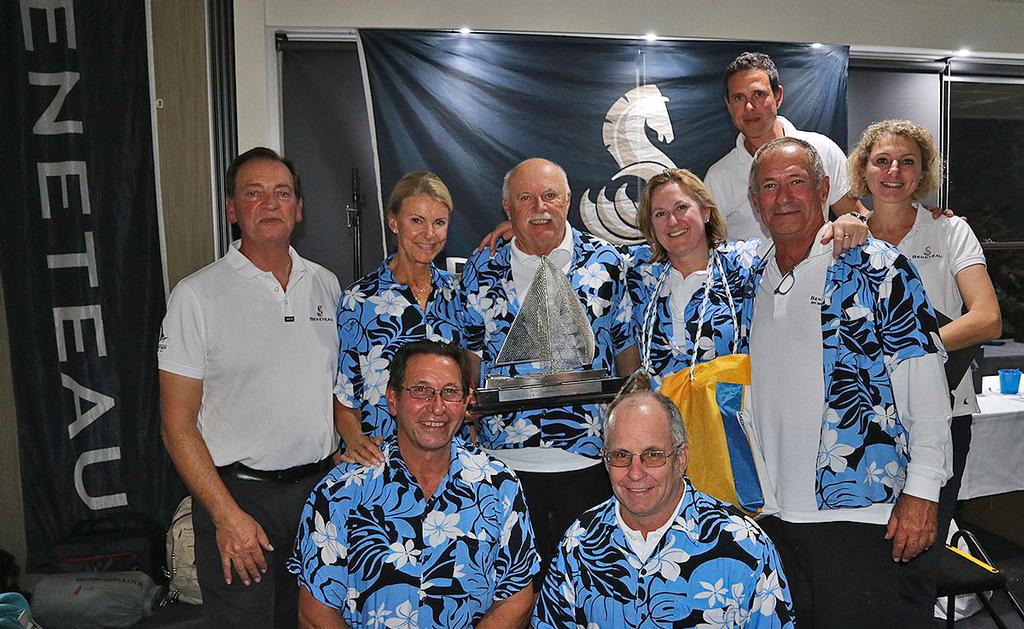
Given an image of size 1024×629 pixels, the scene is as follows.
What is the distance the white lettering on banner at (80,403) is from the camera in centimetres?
362

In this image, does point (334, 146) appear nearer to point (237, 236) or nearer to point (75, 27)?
point (237, 236)

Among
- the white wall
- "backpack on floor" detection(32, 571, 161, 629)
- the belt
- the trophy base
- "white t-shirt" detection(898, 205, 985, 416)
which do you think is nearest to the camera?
the trophy base

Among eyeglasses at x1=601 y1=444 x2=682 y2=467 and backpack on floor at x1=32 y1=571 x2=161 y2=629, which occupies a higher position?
eyeglasses at x1=601 y1=444 x2=682 y2=467

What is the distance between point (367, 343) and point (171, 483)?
194 centimetres

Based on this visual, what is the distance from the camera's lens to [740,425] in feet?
6.77

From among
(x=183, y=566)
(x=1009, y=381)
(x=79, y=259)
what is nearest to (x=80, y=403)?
(x=79, y=259)

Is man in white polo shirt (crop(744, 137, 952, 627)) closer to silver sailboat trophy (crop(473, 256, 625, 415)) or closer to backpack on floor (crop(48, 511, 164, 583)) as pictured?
silver sailboat trophy (crop(473, 256, 625, 415))

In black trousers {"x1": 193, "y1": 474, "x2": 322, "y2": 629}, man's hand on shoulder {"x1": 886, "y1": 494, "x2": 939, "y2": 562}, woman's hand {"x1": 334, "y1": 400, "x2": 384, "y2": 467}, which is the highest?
woman's hand {"x1": 334, "y1": 400, "x2": 384, "y2": 467}

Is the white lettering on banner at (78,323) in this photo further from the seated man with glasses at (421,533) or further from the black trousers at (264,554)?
the seated man with glasses at (421,533)

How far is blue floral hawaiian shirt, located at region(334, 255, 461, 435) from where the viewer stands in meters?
2.28

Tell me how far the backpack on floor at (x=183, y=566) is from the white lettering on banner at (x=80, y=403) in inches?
24.3

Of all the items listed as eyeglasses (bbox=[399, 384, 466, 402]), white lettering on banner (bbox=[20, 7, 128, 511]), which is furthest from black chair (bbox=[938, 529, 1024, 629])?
white lettering on banner (bbox=[20, 7, 128, 511])

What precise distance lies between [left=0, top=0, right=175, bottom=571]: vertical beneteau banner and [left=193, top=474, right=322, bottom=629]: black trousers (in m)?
1.66

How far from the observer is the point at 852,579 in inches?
76.0
